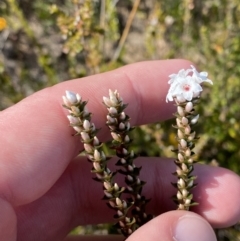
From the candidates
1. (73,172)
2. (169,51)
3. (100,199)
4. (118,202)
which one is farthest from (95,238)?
(169,51)

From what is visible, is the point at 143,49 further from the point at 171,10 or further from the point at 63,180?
the point at 63,180

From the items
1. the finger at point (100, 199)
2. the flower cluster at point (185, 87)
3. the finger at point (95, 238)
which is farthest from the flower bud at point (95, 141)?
the finger at point (95, 238)

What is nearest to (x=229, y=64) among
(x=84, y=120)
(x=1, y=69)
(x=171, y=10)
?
(x=171, y=10)

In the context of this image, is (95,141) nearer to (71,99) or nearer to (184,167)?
(71,99)

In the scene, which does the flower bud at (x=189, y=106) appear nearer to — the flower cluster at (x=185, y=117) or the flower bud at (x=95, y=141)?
the flower cluster at (x=185, y=117)

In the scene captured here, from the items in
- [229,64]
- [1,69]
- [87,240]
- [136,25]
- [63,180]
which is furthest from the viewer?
[136,25]

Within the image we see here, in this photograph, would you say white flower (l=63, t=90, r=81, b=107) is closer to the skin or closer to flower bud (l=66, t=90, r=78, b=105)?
flower bud (l=66, t=90, r=78, b=105)

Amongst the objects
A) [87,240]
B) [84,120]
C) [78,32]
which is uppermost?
[78,32]
